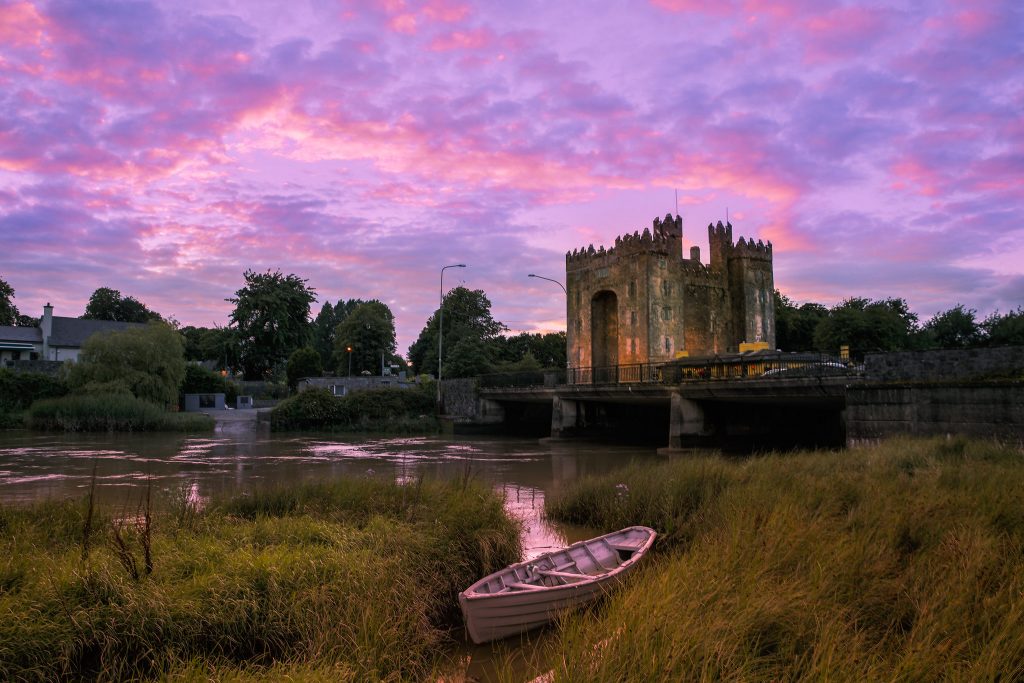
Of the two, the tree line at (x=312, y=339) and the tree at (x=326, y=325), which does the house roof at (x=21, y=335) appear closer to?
the tree line at (x=312, y=339)

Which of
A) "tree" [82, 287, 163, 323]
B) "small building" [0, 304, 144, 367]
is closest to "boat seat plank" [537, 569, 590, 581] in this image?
"small building" [0, 304, 144, 367]

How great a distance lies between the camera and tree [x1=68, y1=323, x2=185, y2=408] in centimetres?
4578

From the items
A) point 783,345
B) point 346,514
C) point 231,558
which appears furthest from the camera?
point 783,345

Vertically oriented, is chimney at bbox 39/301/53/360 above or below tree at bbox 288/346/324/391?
above

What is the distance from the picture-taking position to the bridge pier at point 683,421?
3131cm

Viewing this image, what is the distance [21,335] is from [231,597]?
276 ft

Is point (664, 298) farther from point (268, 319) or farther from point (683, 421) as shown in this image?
point (268, 319)

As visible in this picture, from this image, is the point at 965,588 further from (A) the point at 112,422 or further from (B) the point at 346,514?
(A) the point at 112,422

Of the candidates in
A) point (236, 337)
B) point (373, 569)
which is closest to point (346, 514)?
point (373, 569)

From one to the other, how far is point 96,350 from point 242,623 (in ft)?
158

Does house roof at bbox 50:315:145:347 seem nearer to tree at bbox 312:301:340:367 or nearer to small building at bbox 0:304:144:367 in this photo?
small building at bbox 0:304:144:367

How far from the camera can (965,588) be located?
5879 mm

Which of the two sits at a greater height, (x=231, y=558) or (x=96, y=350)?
(x=96, y=350)

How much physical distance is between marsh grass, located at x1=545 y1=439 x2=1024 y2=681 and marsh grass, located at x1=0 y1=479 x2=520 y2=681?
1587 mm
